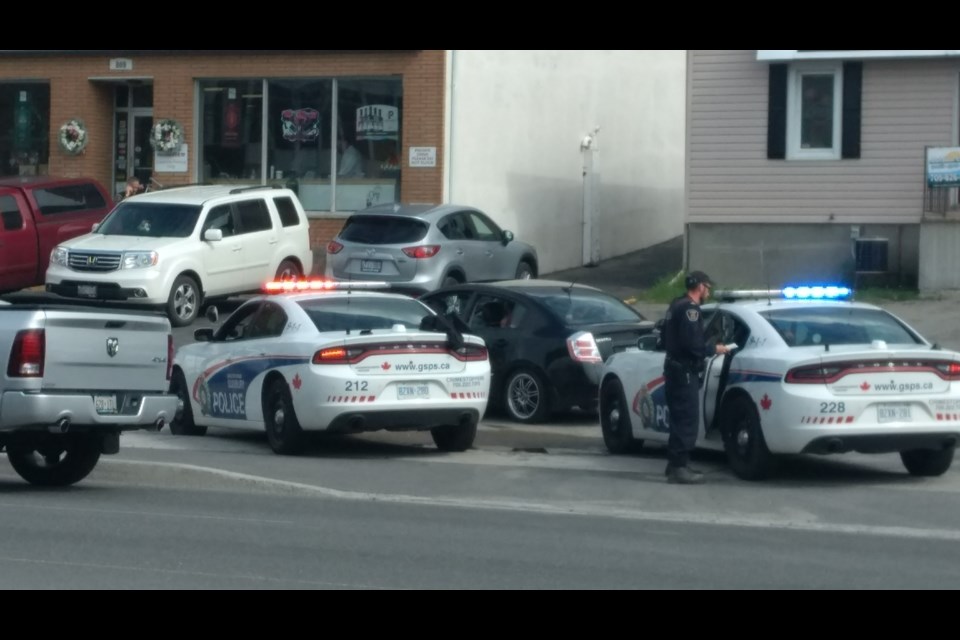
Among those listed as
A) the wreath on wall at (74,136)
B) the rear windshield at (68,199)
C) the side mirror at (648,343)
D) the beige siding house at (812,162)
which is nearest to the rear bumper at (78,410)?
the side mirror at (648,343)

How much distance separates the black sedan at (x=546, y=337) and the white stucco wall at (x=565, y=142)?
9294 millimetres

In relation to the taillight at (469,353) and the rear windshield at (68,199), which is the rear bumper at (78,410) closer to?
the taillight at (469,353)

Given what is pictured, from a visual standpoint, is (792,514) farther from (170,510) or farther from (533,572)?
(170,510)

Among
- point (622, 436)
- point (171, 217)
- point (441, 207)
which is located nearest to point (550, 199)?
point (441, 207)

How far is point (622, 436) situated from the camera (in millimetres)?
14453

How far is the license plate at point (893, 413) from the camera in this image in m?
11.9

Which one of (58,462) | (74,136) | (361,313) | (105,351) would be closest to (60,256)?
(74,136)

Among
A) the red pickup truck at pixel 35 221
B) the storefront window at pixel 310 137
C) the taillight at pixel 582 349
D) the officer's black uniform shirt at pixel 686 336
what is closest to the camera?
the officer's black uniform shirt at pixel 686 336

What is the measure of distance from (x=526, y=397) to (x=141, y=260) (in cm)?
785

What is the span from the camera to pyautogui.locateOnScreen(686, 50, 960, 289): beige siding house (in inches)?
969

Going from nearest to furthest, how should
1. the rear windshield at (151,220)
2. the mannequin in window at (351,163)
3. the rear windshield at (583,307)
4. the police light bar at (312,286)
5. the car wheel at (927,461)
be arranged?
the car wheel at (927,461), the police light bar at (312,286), the rear windshield at (583,307), the rear windshield at (151,220), the mannequin in window at (351,163)

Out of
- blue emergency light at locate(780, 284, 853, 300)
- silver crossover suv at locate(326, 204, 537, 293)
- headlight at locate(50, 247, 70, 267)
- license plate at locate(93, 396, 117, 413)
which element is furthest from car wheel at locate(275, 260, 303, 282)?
license plate at locate(93, 396, 117, 413)

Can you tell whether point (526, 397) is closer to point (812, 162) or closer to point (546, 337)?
point (546, 337)

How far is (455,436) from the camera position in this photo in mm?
14633
